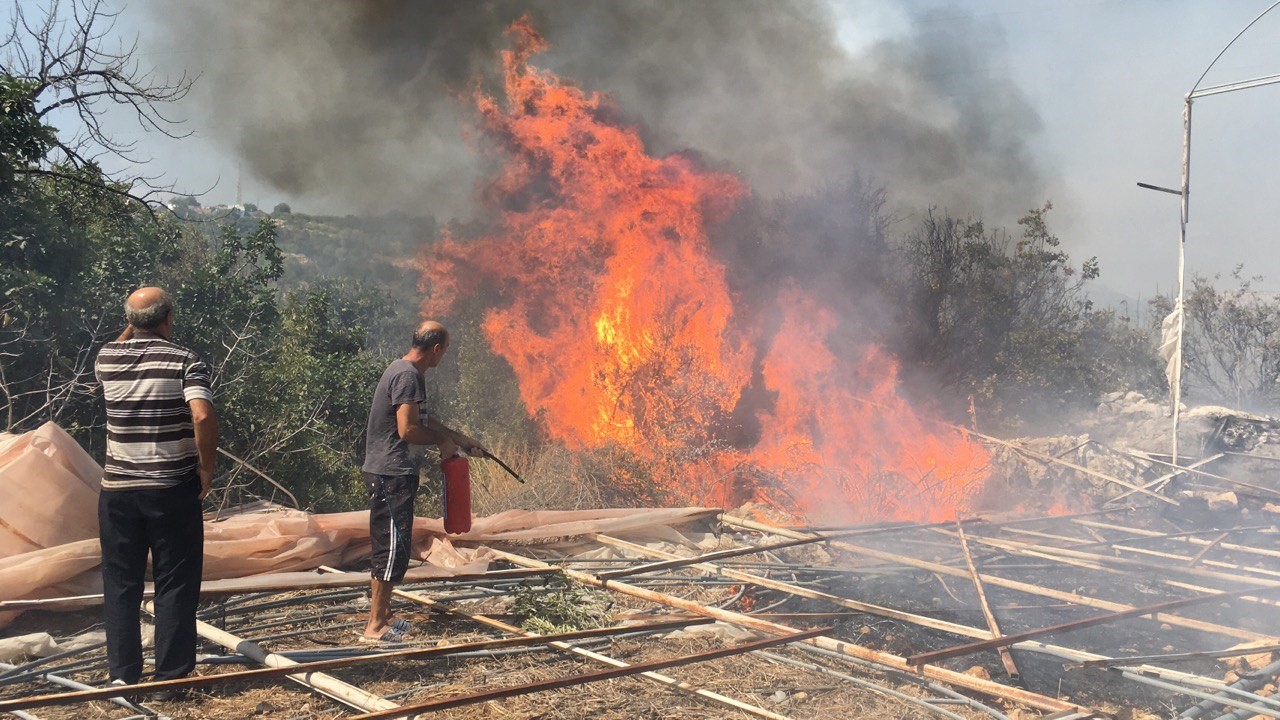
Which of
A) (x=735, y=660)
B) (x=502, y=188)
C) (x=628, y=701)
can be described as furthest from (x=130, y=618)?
(x=502, y=188)

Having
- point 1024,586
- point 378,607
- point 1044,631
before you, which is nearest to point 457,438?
point 378,607

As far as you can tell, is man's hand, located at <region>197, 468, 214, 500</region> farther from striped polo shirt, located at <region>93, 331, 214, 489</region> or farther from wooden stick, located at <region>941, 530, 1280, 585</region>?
wooden stick, located at <region>941, 530, 1280, 585</region>

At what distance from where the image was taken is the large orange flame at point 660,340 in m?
12.2

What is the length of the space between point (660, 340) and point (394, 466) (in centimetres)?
776

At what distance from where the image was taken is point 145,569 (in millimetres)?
4172

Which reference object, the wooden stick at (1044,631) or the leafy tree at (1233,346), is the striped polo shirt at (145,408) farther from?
the leafy tree at (1233,346)

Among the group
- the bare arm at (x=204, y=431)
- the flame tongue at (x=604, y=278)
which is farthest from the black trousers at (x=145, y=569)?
the flame tongue at (x=604, y=278)

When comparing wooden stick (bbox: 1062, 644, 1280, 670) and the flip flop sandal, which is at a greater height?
the flip flop sandal

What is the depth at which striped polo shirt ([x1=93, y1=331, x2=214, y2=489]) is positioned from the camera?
4043 millimetres

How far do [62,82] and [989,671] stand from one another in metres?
11.2

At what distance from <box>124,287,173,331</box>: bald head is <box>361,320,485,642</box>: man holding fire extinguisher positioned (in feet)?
4.42

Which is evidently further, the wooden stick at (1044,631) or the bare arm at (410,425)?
the bare arm at (410,425)

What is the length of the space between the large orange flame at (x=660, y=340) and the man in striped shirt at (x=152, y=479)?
25.2 feet

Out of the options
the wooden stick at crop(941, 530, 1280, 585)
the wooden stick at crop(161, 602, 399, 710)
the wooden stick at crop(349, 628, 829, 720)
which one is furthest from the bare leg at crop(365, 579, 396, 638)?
the wooden stick at crop(941, 530, 1280, 585)
